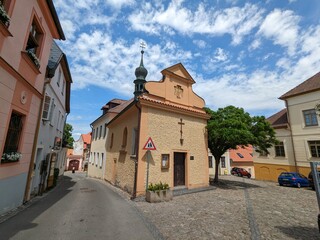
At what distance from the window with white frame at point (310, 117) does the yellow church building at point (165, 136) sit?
13984 mm

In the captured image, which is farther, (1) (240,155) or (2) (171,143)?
(1) (240,155)

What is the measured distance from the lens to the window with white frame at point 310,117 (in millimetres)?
18828

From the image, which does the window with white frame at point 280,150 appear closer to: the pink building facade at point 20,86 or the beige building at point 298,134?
the beige building at point 298,134

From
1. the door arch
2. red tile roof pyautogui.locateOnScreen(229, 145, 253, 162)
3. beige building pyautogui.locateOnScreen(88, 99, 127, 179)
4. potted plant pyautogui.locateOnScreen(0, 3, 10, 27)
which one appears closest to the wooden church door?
potted plant pyautogui.locateOnScreen(0, 3, 10, 27)

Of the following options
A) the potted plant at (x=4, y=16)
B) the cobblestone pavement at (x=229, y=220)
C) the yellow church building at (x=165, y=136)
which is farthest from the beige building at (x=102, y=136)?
the potted plant at (x=4, y=16)

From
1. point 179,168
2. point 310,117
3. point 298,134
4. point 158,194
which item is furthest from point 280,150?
point 158,194

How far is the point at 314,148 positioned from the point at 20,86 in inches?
980

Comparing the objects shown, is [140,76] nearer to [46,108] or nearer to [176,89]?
[176,89]

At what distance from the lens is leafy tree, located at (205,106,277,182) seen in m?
12.4

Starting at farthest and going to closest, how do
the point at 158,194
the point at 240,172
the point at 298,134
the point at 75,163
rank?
the point at 75,163, the point at 240,172, the point at 298,134, the point at 158,194

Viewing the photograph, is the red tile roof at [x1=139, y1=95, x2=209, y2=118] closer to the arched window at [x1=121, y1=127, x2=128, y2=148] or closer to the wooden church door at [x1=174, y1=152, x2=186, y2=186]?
the wooden church door at [x1=174, y1=152, x2=186, y2=186]

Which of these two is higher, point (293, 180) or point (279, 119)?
point (279, 119)

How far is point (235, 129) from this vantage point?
12.3 meters

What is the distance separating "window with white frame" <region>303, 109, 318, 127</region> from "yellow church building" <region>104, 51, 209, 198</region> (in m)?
14.0
